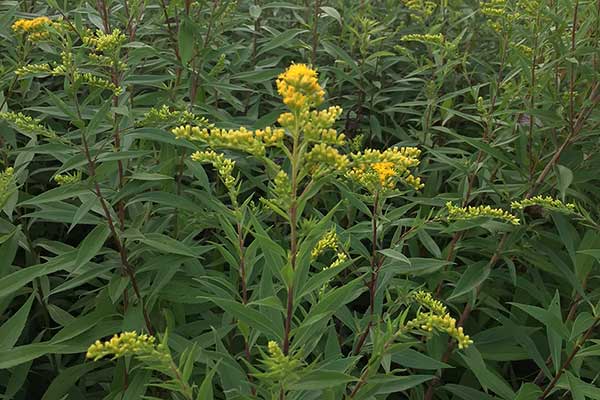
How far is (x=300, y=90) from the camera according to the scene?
4.59ft

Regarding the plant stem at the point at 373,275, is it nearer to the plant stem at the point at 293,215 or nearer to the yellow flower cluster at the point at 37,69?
the plant stem at the point at 293,215

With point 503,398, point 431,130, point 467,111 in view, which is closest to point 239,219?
point 503,398

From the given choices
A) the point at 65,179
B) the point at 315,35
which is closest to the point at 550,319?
the point at 65,179

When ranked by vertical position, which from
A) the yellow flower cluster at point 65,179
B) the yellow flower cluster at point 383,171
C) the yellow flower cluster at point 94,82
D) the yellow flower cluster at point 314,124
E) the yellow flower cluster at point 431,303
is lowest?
the yellow flower cluster at point 431,303

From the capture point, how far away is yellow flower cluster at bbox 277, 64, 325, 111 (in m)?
1.38

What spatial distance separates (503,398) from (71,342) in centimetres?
151

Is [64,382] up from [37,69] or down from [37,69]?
down

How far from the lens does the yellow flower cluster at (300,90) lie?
1385 mm

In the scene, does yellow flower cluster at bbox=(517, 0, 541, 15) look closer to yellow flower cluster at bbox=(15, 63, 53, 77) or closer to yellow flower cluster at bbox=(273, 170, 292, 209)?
yellow flower cluster at bbox=(273, 170, 292, 209)

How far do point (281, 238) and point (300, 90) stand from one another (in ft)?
4.55

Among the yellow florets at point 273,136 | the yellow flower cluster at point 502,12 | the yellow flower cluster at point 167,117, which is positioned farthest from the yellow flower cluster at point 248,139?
the yellow flower cluster at point 502,12

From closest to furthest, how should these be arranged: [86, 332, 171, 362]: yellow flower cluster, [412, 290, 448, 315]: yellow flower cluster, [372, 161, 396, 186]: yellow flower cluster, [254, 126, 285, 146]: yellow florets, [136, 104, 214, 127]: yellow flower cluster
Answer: [86, 332, 171, 362]: yellow flower cluster
[254, 126, 285, 146]: yellow florets
[412, 290, 448, 315]: yellow flower cluster
[372, 161, 396, 186]: yellow flower cluster
[136, 104, 214, 127]: yellow flower cluster

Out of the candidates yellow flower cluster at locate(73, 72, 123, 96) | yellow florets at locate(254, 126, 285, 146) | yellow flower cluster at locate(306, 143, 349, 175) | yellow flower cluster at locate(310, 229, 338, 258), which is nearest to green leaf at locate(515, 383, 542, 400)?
yellow flower cluster at locate(310, 229, 338, 258)

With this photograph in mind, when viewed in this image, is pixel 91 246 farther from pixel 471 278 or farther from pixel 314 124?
pixel 471 278
